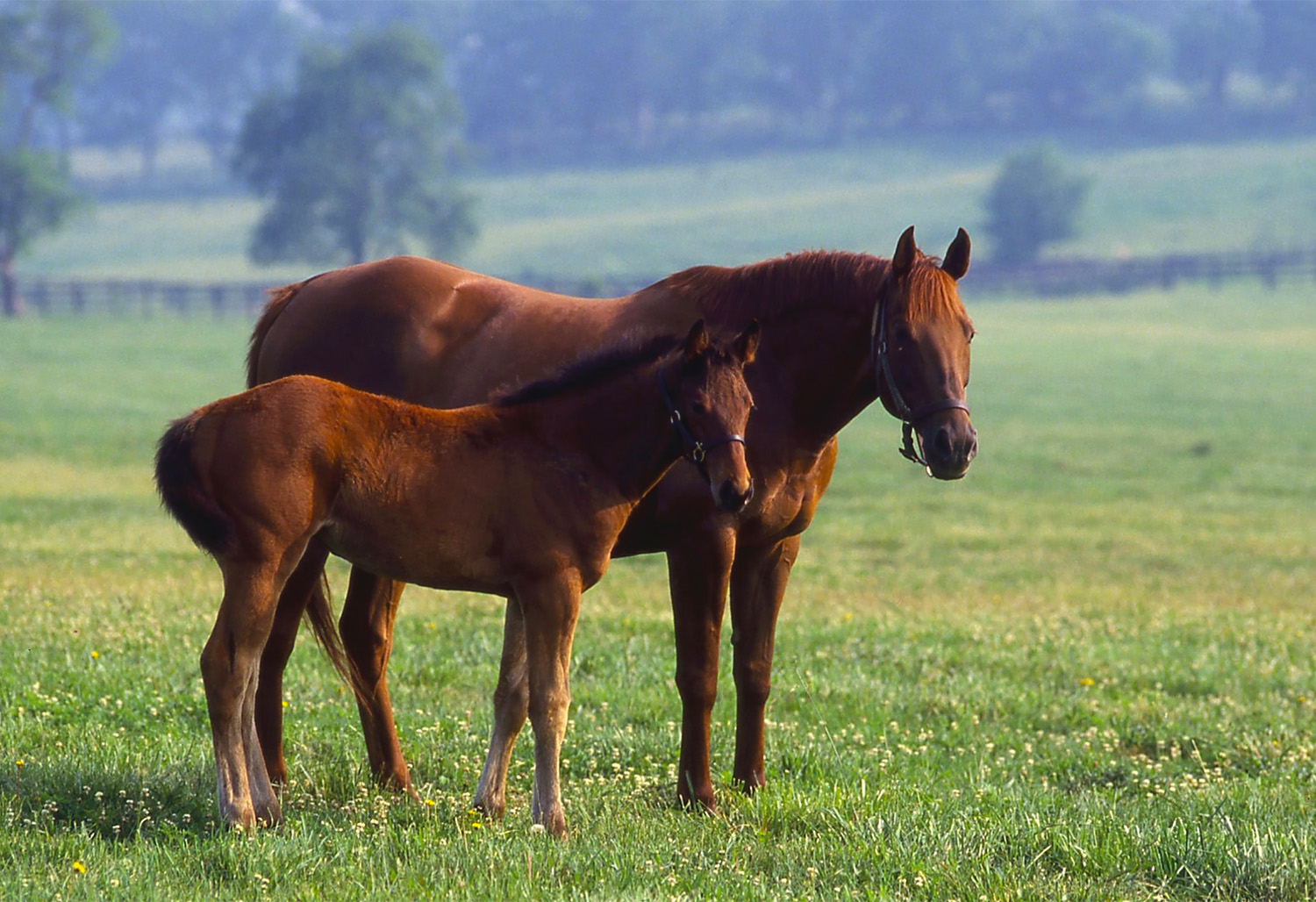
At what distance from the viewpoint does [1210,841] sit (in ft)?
17.4

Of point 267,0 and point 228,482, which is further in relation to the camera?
point 267,0

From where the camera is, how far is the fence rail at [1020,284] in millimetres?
55500

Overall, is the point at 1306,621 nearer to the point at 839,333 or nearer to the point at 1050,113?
the point at 839,333

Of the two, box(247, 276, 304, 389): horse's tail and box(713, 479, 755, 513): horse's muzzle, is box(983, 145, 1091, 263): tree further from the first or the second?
box(713, 479, 755, 513): horse's muzzle

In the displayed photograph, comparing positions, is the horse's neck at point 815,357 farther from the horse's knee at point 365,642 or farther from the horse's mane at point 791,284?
the horse's knee at point 365,642

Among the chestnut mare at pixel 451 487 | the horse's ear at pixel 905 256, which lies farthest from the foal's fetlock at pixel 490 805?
the horse's ear at pixel 905 256

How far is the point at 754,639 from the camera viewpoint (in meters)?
6.73

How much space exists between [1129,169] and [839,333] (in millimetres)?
88300

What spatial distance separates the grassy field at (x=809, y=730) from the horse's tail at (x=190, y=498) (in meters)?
1.02

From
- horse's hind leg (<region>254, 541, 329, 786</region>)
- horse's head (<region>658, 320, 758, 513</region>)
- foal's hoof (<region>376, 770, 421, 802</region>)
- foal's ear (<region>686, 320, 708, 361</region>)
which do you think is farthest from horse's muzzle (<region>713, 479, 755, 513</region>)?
foal's hoof (<region>376, 770, 421, 802</region>)

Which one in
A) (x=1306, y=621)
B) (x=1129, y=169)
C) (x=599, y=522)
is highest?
(x=1129, y=169)

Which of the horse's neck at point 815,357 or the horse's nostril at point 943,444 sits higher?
the horse's neck at point 815,357

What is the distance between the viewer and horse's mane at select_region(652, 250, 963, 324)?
247 inches

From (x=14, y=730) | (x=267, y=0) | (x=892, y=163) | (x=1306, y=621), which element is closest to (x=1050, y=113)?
(x=892, y=163)
